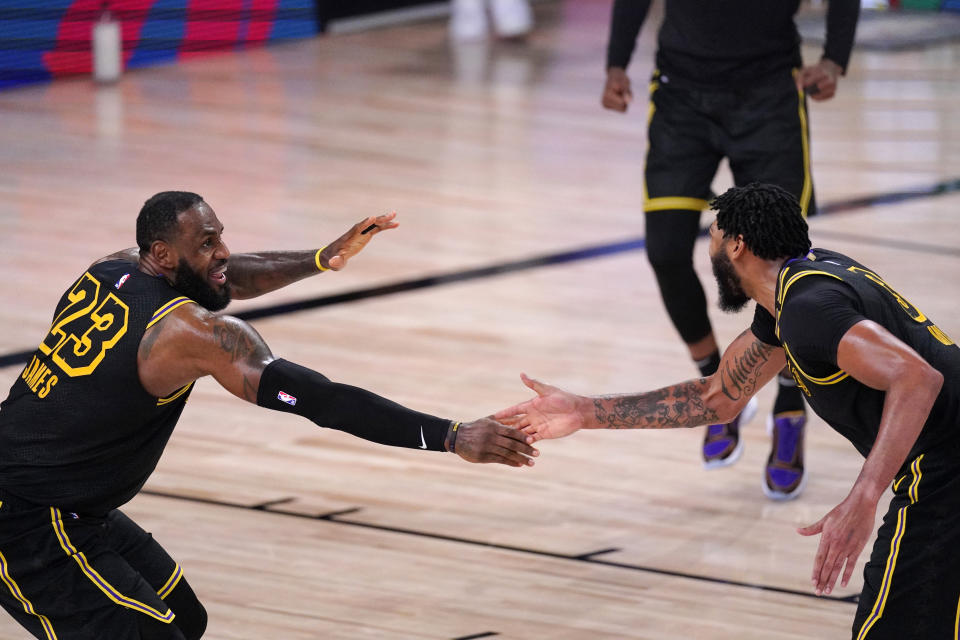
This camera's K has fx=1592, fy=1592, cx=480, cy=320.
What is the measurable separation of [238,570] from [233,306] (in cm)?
267

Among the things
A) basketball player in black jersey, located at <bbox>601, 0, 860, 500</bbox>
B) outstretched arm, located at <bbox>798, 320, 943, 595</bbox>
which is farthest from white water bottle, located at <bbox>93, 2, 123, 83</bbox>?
outstretched arm, located at <bbox>798, 320, 943, 595</bbox>

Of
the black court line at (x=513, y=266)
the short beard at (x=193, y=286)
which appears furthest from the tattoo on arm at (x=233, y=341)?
the black court line at (x=513, y=266)

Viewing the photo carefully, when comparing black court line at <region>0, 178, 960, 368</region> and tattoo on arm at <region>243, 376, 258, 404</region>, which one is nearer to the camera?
tattoo on arm at <region>243, 376, 258, 404</region>

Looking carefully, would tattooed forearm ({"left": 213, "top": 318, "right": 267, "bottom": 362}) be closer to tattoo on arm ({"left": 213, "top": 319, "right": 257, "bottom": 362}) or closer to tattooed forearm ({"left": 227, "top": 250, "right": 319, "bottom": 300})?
tattoo on arm ({"left": 213, "top": 319, "right": 257, "bottom": 362})

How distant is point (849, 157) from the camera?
10.3m

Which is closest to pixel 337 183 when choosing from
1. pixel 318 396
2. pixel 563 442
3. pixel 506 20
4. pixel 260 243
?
pixel 260 243

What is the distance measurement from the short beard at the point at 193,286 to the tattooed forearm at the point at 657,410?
1.03m

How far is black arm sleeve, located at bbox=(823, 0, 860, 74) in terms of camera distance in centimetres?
545

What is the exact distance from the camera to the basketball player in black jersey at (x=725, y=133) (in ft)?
17.3

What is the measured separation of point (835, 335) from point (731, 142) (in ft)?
7.13

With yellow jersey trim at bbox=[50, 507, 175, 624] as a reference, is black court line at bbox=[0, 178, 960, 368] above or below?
below

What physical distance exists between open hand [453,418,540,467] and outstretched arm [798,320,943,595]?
730 millimetres

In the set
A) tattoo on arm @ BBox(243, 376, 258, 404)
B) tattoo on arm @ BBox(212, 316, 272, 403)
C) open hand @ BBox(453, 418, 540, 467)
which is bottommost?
open hand @ BBox(453, 418, 540, 467)

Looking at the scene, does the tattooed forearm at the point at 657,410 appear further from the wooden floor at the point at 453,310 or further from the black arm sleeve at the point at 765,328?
the wooden floor at the point at 453,310
